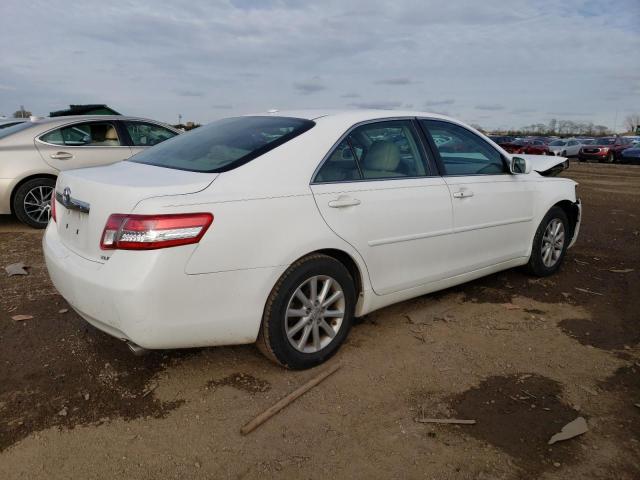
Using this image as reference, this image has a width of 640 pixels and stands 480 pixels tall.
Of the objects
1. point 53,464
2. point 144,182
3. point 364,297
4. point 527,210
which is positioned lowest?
point 53,464

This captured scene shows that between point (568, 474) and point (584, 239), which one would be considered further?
point (584, 239)

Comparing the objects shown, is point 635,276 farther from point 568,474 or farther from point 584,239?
point 568,474

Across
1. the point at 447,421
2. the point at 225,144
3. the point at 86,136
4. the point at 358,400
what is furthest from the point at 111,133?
the point at 447,421

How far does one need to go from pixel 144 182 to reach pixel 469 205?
239cm

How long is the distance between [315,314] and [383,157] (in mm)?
1198

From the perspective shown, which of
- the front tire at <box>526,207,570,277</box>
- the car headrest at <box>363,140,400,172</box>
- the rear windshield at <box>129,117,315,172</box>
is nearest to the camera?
the rear windshield at <box>129,117,315,172</box>

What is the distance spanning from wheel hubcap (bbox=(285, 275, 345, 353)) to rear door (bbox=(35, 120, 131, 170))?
535cm

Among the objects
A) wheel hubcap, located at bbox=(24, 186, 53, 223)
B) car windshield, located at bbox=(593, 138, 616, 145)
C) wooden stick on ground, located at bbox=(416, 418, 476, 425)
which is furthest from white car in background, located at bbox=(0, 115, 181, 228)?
car windshield, located at bbox=(593, 138, 616, 145)

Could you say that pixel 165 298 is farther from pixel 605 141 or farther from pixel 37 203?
pixel 605 141

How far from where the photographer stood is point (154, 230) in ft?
8.36

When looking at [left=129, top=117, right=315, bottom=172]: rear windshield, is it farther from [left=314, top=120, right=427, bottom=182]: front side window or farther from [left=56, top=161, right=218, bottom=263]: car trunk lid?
[left=314, top=120, right=427, bottom=182]: front side window

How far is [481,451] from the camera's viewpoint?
8.10ft

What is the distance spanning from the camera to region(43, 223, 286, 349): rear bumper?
2.56 meters

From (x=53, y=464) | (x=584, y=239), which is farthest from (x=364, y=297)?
(x=584, y=239)
